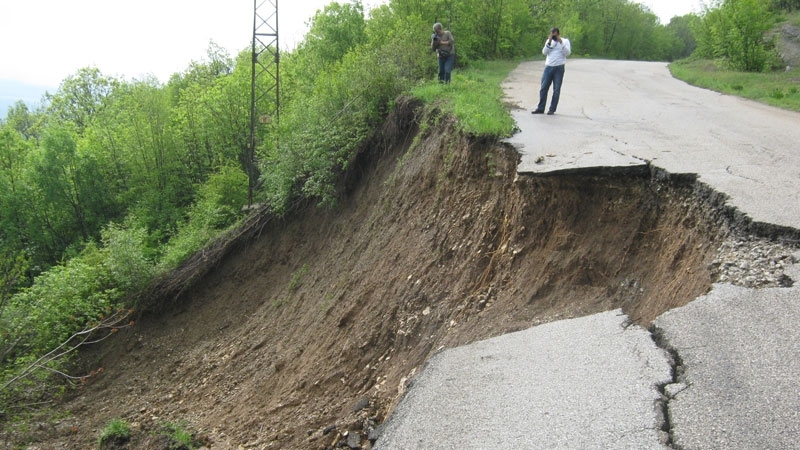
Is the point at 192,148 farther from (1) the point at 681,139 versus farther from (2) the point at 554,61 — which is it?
(1) the point at 681,139

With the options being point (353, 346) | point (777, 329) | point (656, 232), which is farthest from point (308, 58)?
point (777, 329)

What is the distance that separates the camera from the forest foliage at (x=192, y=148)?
546 inches

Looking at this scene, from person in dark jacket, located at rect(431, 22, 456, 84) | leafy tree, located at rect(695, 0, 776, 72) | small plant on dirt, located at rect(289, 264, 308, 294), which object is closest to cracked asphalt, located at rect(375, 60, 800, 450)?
small plant on dirt, located at rect(289, 264, 308, 294)

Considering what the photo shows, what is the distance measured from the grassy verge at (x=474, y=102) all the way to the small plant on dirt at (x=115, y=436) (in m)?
8.02

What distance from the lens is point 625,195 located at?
6562 mm

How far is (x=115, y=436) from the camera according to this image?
31.6 feet

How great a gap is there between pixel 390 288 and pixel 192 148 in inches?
1159

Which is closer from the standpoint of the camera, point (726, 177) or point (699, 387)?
point (699, 387)

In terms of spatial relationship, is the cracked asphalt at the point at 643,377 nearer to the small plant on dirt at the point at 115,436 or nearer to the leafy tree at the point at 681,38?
the small plant on dirt at the point at 115,436

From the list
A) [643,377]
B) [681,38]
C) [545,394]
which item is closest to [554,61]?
[643,377]

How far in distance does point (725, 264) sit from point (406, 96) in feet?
29.8

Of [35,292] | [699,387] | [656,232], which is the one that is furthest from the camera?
[35,292]

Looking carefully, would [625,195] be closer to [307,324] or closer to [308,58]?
[307,324]

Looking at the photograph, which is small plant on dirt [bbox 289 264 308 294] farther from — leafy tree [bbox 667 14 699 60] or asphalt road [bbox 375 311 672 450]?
leafy tree [bbox 667 14 699 60]
